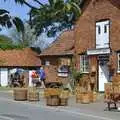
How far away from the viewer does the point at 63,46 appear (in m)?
45.5

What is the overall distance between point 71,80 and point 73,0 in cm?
3206

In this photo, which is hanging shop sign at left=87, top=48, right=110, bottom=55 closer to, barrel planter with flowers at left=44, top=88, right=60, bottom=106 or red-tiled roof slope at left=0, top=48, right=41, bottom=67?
barrel planter with flowers at left=44, top=88, right=60, bottom=106

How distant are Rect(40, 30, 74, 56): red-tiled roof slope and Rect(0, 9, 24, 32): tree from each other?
38.4 meters

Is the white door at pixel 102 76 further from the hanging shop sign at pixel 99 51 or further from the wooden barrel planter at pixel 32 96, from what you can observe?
the wooden barrel planter at pixel 32 96

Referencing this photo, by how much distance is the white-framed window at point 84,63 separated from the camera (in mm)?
38688

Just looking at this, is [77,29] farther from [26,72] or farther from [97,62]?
[26,72]

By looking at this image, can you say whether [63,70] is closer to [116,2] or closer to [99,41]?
[99,41]

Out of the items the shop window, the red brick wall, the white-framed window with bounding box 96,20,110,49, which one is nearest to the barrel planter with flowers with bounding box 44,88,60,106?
the red brick wall

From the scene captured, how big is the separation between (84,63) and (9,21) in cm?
3498

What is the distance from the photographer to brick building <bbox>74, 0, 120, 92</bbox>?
117 feet

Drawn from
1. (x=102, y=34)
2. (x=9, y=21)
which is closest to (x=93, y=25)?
(x=102, y=34)

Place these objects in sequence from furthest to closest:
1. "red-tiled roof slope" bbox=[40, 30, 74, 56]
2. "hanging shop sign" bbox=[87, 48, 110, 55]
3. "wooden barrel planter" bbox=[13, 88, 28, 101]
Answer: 1. "red-tiled roof slope" bbox=[40, 30, 74, 56]
2. "hanging shop sign" bbox=[87, 48, 110, 55]
3. "wooden barrel planter" bbox=[13, 88, 28, 101]

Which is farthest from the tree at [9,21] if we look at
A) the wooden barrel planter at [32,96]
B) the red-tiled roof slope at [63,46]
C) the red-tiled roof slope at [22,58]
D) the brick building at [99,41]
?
the red-tiled roof slope at [22,58]

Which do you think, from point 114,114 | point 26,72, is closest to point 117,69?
point 114,114
